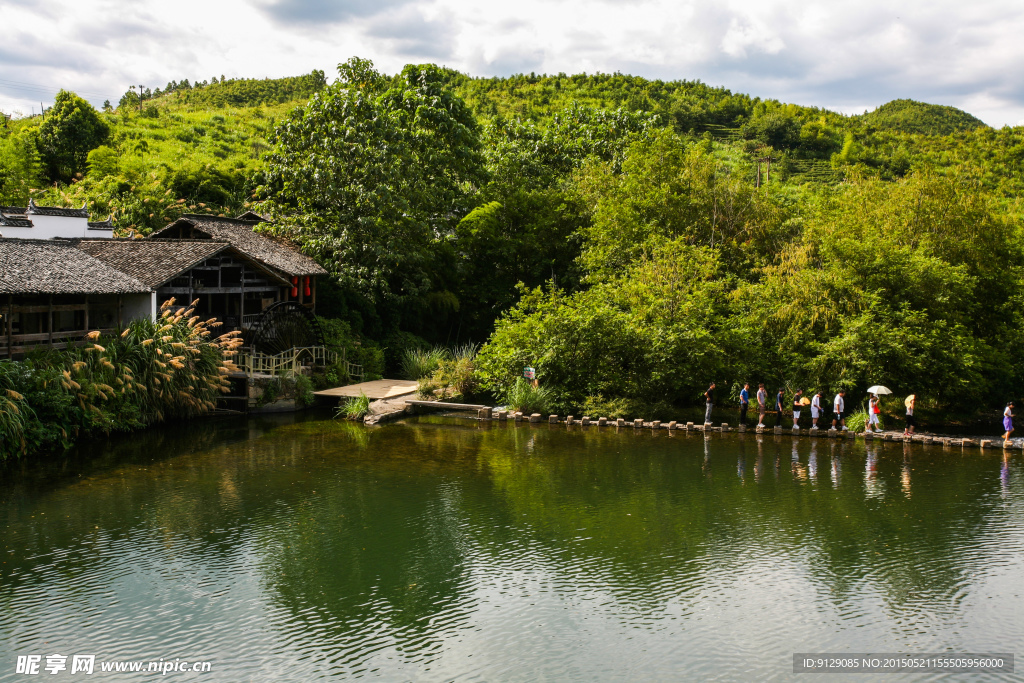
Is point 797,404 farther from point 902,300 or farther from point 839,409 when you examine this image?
point 902,300

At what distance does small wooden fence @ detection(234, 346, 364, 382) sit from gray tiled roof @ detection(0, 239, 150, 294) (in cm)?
417

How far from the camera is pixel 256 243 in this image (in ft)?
90.1

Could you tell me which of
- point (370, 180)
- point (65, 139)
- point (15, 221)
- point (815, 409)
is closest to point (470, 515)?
point (815, 409)

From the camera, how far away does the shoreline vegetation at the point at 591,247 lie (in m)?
23.2

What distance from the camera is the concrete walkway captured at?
82.5 feet

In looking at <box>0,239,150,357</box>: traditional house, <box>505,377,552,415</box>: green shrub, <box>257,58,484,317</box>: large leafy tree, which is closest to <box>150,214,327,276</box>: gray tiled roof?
<box>257,58,484,317</box>: large leafy tree

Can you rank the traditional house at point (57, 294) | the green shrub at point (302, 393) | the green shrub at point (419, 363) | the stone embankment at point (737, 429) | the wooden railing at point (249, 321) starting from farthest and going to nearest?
the green shrub at point (419, 363)
the wooden railing at point (249, 321)
the green shrub at point (302, 393)
the stone embankment at point (737, 429)
the traditional house at point (57, 294)

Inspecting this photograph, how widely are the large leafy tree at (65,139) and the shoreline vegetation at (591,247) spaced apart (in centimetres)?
13

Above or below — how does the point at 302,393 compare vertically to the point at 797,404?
above

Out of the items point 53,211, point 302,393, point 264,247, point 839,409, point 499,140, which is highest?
point 499,140

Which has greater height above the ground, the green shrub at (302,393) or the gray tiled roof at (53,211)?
the gray tiled roof at (53,211)

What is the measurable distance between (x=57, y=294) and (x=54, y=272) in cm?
75

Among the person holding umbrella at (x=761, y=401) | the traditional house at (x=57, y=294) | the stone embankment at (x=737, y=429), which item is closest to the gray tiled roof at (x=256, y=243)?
the traditional house at (x=57, y=294)

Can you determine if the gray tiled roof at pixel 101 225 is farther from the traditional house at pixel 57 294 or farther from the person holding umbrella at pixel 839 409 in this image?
the person holding umbrella at pixel 839 409
